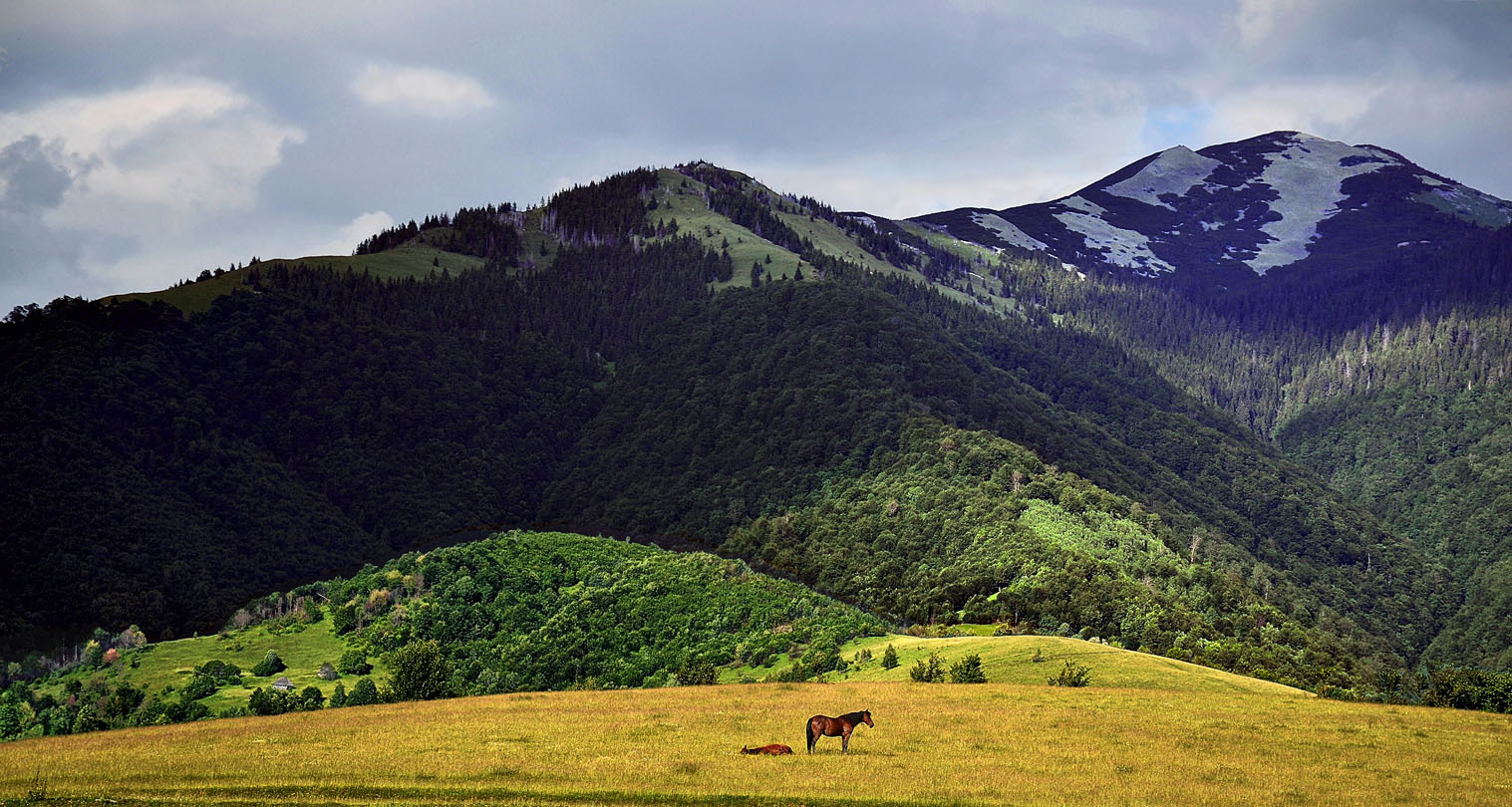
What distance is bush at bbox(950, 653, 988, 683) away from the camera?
82.3 meters

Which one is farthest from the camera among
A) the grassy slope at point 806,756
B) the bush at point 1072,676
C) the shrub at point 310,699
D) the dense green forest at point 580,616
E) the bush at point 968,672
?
the dense green forest at point 580,616

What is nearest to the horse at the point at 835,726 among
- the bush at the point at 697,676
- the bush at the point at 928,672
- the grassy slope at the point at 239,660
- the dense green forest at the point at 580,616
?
the bush at the point at 928,672

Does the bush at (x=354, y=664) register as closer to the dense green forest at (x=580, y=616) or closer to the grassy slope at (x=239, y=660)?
the grassy slope at (x=239, y=660)

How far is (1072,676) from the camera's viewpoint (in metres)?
78.6

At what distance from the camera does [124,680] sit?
355 feet

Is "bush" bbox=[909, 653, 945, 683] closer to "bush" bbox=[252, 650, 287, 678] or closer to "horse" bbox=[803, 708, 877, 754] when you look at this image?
"horse" bbox=[803, 708, 877, 754]

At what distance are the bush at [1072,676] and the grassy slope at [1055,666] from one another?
65cm

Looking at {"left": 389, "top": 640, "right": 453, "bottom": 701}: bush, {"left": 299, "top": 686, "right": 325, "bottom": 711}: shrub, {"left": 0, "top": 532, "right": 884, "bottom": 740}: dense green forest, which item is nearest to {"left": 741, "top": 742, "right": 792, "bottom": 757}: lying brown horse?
{"left": 0, "top": 532, "right": 884, "bottom": 740}: dense green forest

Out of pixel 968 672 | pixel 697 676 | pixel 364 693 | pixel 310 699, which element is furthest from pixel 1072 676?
pixel 310 699

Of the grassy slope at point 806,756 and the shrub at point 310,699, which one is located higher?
the grassy slope at point 806,756

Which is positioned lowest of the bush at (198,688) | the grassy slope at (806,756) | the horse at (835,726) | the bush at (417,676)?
the bush at (198,688)

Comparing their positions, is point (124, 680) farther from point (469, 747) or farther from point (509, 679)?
point (469, 747)

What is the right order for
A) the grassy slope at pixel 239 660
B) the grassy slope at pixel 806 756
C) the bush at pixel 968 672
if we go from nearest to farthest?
the grassy slope at pixel 806 756 < the bush at pixel 968 672 < the grassy slope at pixel 239 660

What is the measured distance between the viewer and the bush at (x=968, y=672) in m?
82.3
